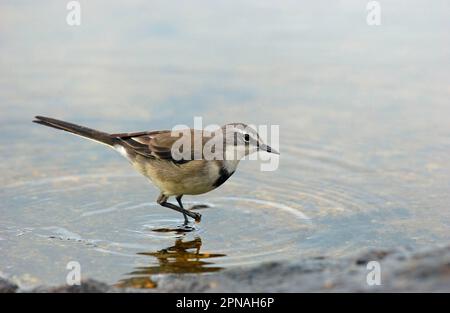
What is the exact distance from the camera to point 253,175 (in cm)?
1062

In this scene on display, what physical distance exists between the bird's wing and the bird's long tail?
121 millimetres

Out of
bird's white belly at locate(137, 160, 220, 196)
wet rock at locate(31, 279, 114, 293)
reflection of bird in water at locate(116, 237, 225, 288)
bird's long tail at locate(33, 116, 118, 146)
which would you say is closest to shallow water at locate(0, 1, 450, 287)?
reflection of bird in water at locate(116, 237, 225, 288)

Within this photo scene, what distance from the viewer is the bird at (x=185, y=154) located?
9.30 meters

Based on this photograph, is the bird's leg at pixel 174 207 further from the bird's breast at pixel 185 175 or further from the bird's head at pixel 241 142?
the bird's head at pixel 241 142

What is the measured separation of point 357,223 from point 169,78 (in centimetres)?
555

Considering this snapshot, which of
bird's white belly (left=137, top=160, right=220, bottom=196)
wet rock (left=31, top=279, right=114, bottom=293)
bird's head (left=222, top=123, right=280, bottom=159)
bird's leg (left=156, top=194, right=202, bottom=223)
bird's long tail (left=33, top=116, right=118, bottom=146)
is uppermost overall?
bird's long tail (left=33, top=116, right=118, bottom=146)

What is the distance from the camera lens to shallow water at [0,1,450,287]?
850 cm

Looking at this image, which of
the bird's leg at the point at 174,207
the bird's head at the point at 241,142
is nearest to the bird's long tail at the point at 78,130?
the bird's leg at the point at 174,207

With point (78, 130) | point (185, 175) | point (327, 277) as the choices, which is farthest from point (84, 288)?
point (78, 130)

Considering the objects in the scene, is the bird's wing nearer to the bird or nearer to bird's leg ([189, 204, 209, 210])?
the bird
